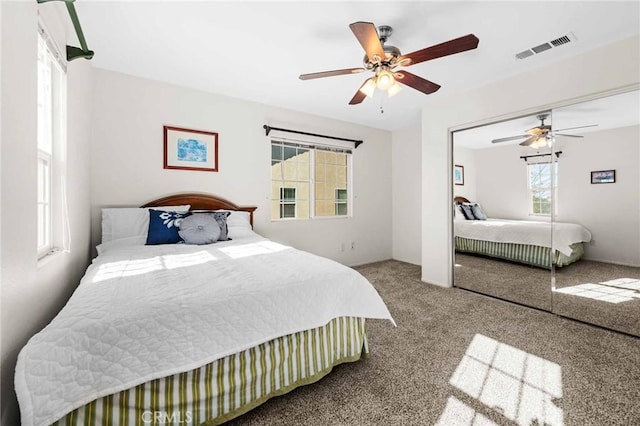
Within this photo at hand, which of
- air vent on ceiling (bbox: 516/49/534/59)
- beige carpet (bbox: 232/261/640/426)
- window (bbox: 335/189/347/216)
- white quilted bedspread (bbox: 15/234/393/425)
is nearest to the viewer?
white quilted bedspread (bbox: 15/234/393/425)

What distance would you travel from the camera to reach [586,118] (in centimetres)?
251

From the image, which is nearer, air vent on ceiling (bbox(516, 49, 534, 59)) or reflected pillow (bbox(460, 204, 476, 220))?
air vent on ceiling (bbox(516, 49, 534, 59))

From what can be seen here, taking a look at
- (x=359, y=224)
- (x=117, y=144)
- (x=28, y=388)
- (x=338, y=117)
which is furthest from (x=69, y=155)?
(x=359, y=224)

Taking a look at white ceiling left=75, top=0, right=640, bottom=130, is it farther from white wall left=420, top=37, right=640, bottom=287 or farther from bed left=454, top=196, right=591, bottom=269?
bed left=454, top=196, right=591, bottom=269

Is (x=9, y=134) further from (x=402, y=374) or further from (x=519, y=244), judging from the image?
(x=519, y=244)

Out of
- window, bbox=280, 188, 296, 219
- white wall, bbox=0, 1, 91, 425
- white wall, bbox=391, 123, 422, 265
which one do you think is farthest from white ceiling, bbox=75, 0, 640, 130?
white wall, bbox=391, 123, 422, 265

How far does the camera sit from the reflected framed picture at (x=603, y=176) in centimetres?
245

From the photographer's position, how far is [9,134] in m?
1.11

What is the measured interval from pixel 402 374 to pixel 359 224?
3.06m

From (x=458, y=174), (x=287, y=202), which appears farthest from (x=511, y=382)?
(x=287, y=202)

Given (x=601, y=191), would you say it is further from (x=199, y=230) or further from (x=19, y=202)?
(x=19, y=202)

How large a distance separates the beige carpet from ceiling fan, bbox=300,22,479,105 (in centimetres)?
203

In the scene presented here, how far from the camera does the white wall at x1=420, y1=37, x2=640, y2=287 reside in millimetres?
2293

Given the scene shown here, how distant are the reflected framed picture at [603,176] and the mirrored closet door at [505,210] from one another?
0.32m
